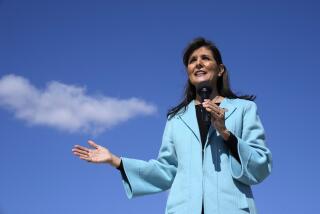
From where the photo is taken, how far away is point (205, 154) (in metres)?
5.95

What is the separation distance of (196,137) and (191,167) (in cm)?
38

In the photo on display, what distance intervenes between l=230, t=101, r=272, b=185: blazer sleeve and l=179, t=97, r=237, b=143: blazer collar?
0.23m

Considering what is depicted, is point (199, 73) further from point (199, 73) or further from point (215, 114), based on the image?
point (215, 114)

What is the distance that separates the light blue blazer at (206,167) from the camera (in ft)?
18.5

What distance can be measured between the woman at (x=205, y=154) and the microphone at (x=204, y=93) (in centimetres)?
4

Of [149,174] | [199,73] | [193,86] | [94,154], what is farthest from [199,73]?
[94,154]

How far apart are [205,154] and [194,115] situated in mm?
623

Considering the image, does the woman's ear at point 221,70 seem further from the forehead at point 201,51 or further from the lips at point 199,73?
the lips at point 199,73

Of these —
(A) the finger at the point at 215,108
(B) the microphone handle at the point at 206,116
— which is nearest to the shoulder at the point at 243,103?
(B) the microphone handle at the point at 206,116

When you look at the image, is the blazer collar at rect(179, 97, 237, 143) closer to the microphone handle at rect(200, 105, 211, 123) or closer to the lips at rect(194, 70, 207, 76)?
the microphone handle at rect(200, 105, 211, 123)

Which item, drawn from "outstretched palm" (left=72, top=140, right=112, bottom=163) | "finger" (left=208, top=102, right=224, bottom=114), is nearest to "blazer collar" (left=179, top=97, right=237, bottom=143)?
"finger" (left=208, top=102, right=224, bottom=114)

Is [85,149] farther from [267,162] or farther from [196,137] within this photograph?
[267,162]

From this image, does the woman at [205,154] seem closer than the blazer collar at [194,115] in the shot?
Yes

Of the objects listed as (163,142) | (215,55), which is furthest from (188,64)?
(163,142)
